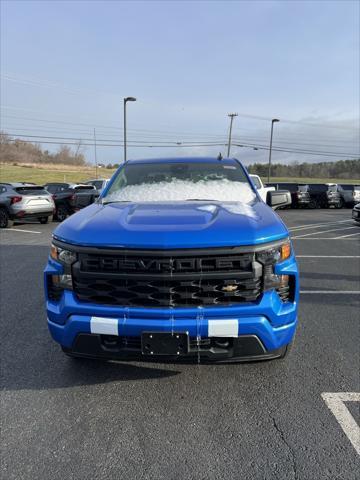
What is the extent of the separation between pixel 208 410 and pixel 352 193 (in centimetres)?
2819

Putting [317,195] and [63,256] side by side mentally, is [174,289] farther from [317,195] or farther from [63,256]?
[317,195]

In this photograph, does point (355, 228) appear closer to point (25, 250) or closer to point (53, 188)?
point (25, 250)

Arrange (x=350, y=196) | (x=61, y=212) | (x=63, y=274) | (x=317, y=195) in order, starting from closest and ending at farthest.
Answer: (x=63, y=274) < (x=61, y=212) < (x=317, y=195) < (x=350, y=196)

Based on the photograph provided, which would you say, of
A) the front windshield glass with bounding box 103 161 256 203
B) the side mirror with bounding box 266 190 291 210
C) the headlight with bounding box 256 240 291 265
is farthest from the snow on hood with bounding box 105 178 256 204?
the headlight with bounding box 256 240 291 265

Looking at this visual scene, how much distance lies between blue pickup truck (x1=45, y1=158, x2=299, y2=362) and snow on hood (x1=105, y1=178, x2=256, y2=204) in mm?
979

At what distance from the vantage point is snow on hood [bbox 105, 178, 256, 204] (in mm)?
3771

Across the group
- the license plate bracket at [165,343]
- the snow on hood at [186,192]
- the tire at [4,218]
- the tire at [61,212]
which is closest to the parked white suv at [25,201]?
the tire at [4,218]

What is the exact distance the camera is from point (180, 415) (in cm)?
269

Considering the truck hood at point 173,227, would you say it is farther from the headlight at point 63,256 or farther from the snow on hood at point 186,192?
the snow on hood at point 186,192

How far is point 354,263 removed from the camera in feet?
25.9

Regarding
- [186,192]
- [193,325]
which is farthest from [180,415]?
[186,192]

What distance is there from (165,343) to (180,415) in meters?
0.60

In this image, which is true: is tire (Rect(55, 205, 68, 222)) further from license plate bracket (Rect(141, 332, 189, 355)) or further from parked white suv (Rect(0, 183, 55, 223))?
license plate bracket (Rect(141, 332, 189, 355))

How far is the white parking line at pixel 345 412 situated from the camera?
2451 millimetres
